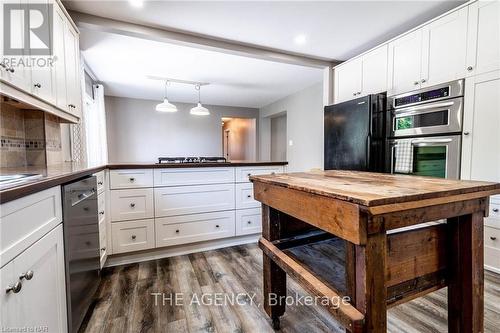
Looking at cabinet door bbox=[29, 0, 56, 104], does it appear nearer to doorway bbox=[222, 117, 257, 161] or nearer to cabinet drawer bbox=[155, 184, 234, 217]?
cabinet drawer bbox=[155, 184, 234, 217]

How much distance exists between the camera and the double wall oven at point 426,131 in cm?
205

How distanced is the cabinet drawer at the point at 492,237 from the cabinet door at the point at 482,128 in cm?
43

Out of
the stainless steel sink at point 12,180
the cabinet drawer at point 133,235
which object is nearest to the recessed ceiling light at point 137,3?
the stainless steel sink at point 12,180

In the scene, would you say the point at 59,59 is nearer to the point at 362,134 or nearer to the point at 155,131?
the point at 362,134

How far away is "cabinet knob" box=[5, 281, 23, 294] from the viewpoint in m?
0.68

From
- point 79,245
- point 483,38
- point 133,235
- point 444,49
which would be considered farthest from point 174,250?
point 483,38

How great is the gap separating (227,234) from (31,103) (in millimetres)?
1979

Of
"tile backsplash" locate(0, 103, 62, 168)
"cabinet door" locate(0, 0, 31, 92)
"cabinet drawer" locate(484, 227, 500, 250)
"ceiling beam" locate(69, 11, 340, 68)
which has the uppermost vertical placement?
"ceiling beam" locate(69, 11, 340, 68)

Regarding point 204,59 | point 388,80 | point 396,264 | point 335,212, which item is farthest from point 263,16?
point 396,264

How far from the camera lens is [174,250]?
2.47 metres

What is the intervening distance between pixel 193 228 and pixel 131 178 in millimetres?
795

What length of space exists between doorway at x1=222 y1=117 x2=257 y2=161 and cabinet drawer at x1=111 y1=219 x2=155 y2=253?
493 cm

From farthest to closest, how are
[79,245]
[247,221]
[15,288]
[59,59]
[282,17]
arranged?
[247,221] → [282,17] → [59,59] → [79,245] → [15,288]

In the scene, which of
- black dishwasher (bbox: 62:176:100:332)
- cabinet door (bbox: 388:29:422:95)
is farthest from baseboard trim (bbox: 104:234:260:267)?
cabinet door (bbox: 388:29:422:95)
